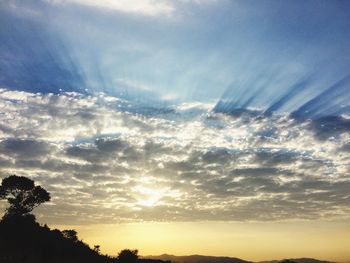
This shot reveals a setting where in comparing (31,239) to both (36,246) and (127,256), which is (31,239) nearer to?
(36,246)

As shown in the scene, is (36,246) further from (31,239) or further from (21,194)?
(21,194)

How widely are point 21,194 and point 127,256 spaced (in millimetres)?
32540

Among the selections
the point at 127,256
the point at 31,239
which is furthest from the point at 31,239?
the point at 127,256

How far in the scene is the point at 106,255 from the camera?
Result: 3361 inches

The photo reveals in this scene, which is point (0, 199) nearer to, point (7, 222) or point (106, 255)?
point (7, 222)

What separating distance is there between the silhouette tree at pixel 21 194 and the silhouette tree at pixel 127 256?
2674 cm

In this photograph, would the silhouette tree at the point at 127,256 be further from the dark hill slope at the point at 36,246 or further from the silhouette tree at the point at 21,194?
the silhouette tree at the point at 21,194

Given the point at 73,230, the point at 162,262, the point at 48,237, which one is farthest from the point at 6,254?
the point at 73,230

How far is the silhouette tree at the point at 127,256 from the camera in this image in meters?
80.1

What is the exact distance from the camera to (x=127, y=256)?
81.1 metres

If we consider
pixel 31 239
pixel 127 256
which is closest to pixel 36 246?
pixel 31 239

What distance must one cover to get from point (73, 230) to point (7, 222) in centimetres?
5117

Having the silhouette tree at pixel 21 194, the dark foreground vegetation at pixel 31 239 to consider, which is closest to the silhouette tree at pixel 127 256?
the dark foreground vegetation at pixel 31 239

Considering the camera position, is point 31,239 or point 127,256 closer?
point 31,239
